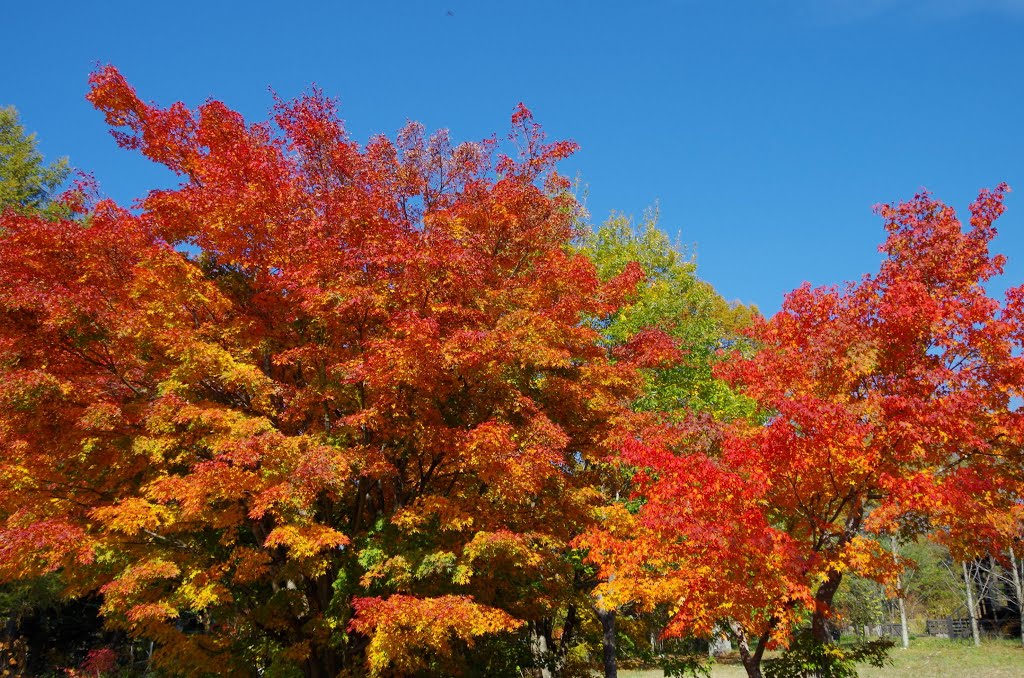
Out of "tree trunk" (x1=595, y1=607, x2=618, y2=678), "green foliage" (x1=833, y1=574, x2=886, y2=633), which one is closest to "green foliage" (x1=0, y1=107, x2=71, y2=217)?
"tree trunk" (x1=595, y1=607, x2=618, y2=678)

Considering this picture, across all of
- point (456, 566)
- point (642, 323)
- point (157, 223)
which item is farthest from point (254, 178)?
point (642, 323)

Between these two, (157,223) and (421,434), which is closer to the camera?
(421,434)

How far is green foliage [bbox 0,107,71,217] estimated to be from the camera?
100ft

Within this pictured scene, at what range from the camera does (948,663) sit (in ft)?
94.7

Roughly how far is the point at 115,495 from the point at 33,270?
13.8 feet

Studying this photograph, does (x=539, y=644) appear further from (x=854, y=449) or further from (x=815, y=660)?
(x=854, y=449)

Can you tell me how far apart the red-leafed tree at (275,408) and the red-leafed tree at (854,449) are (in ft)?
8.26

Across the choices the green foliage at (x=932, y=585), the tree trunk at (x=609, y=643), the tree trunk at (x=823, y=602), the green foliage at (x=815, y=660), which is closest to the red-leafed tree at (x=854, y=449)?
the tree trunk at (x=823, y=602)

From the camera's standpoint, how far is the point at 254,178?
12477 mm

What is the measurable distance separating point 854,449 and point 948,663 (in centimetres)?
2584

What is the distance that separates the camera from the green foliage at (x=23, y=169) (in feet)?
100

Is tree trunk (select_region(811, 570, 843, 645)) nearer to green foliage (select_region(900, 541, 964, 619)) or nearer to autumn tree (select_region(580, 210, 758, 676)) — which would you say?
autumn tree (select_region(580, 210, 758, 676))

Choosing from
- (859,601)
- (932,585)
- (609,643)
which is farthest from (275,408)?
(932,585)

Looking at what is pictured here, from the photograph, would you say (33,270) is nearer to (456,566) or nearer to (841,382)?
(456,566)
